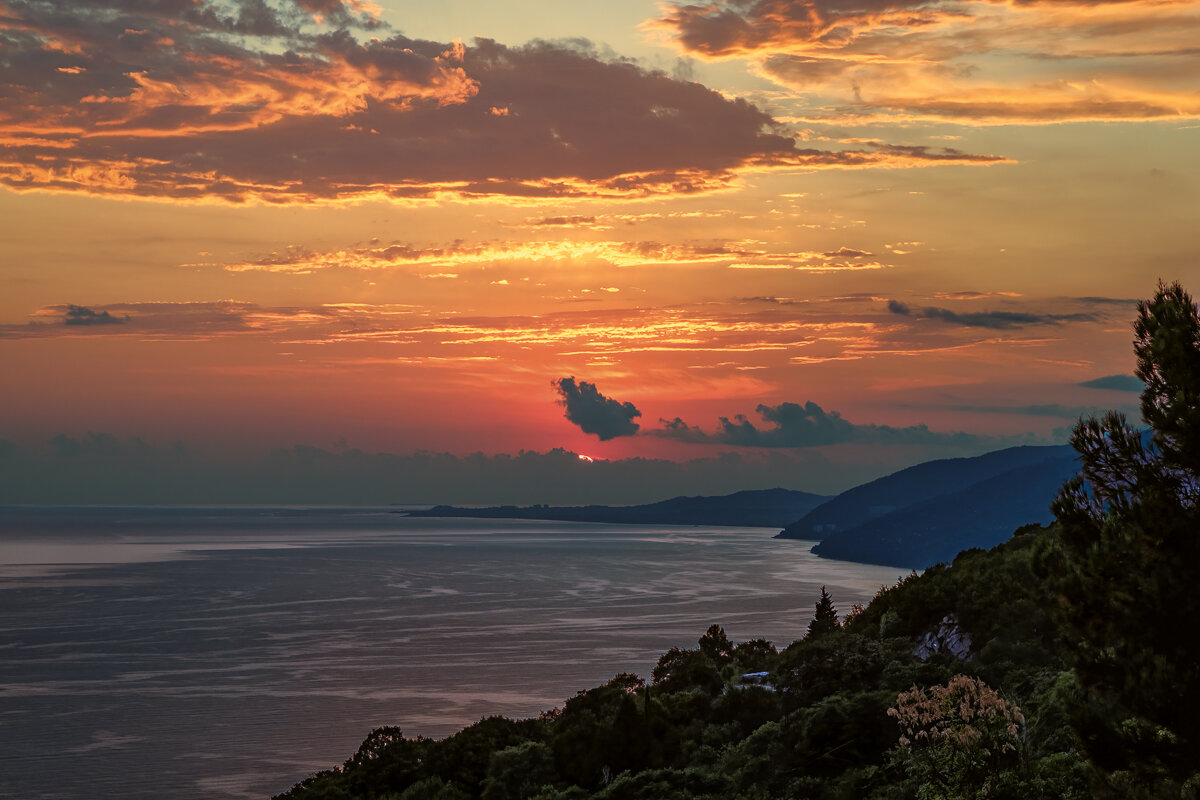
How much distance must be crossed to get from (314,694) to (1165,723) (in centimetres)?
8250

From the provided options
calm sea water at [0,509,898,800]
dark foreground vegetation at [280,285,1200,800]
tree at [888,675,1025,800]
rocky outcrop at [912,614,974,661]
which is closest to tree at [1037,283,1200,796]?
dark foreground vegetation at [280,285,1200,800]

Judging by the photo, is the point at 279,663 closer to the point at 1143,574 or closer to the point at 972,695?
the point at 972,695

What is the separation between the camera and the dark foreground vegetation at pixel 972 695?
16312 millimetres

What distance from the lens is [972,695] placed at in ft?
68.6

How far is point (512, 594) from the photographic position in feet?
564

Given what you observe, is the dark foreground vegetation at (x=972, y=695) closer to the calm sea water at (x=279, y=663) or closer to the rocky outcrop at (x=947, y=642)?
the rocky outcrop at (x=947, y=642)

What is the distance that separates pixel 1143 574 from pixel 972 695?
18.3ft

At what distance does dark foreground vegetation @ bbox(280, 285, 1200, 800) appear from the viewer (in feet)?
53.5

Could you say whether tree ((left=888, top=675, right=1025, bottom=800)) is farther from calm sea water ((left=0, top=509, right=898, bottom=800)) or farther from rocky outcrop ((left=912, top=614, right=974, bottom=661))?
calm sea water ((left=0, top=509, right=898, bottom=800))

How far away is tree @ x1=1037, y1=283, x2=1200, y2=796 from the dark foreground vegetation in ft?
0.10

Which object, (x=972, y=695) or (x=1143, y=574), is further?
(x=972, y=695)

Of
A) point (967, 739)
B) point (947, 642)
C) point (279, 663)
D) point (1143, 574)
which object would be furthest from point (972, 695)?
point (279, 663)

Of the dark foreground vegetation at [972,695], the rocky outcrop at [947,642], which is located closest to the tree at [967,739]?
A: the dark foreground vegetation at [972,695]

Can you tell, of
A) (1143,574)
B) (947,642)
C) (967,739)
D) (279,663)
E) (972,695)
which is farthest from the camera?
(279,663)
